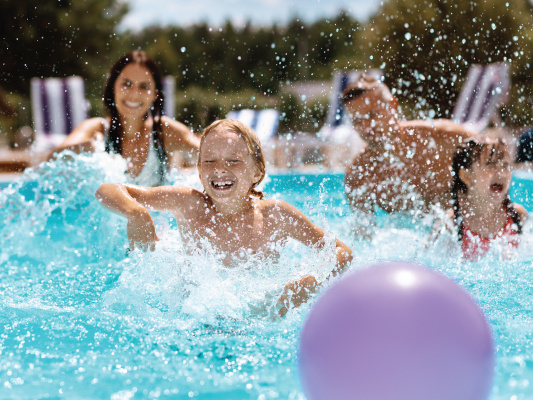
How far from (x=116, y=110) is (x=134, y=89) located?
0.23 meters

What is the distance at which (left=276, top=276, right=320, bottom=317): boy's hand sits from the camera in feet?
9.55

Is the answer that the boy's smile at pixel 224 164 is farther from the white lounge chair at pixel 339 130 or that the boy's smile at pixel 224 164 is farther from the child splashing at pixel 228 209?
the white lounge chair at pixel 339 130

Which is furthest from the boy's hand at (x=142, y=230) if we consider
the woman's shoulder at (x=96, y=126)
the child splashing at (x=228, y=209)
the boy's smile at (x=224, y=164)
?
the woman's shoulder at (x=96, y=126)

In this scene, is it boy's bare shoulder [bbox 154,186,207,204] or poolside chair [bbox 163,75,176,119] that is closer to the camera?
boy's bare shoulder [bbox 154,186,207,204]

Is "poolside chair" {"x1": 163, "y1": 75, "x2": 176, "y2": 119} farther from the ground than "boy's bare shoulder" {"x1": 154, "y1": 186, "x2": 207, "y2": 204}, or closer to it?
farther from the ground

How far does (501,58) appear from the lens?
17.3m

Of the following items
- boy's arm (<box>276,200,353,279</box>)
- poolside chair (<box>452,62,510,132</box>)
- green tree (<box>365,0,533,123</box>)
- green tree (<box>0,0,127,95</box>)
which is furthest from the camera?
green tree (<box>0,0,127,95</box>)

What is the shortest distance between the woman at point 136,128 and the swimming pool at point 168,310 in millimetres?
161

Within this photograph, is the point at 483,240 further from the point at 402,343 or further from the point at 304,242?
the point at 402,343

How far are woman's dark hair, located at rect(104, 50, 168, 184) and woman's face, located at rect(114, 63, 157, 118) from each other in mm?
Result: 34

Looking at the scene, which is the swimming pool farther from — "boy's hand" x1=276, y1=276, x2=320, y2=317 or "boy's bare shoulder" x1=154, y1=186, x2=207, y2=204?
"boy's bare shoulder" x1=154, y1=186, x2=207, y2=204

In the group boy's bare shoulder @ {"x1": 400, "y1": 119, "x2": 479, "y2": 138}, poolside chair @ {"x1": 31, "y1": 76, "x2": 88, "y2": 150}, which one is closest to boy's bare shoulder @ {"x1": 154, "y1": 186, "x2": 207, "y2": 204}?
boy's bare shoulder @ {"x1": 400, "y1": 119, "x2": 479, "y2": 138}

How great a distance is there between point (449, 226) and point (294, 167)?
478 centimetres

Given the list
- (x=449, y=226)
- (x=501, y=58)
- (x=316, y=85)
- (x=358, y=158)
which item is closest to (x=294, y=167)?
(x=358, y=158)
